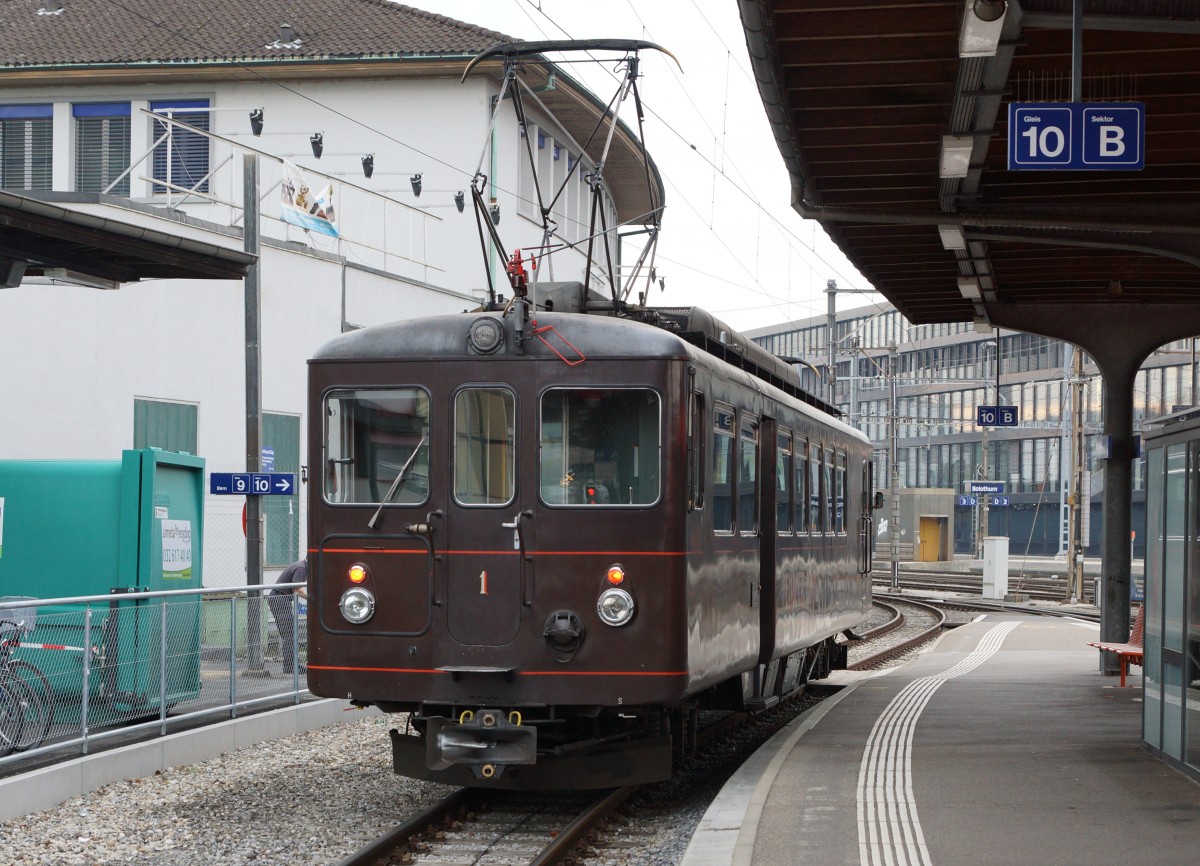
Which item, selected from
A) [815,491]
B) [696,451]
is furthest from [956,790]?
[815,491]

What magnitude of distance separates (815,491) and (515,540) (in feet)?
18.2

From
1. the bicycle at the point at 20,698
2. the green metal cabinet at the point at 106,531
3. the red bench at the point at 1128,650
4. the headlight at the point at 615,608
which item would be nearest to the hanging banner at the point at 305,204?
the green metal cabinet at the point at 106,531

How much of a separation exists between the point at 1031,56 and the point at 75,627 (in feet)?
22.2

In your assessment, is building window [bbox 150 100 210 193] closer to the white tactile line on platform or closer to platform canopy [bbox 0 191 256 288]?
platform canopy [bbox 0 191 256 288]

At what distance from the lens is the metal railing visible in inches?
394

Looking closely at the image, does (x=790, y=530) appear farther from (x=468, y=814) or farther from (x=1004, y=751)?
(x=468, y=814)

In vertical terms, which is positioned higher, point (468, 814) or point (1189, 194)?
point (1189, 194)

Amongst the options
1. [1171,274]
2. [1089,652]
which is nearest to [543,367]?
[1171,274]

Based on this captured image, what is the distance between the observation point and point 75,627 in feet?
33.1

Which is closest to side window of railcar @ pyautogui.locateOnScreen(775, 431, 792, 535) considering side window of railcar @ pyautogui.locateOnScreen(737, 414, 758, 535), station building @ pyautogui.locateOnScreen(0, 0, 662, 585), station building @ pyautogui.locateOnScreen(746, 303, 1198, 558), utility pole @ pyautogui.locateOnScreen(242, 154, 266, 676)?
side window of railcar @ pyautogui.locateOnScreen(737, 414, 758, 535)

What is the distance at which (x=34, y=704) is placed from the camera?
9.80 m

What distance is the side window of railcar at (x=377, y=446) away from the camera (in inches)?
365

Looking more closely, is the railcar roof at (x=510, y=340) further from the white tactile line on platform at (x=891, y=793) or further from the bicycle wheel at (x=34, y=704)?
the white tactile line on platform at (x=891, y=793)

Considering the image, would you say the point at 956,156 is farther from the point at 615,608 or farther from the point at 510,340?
the point at 615,608
